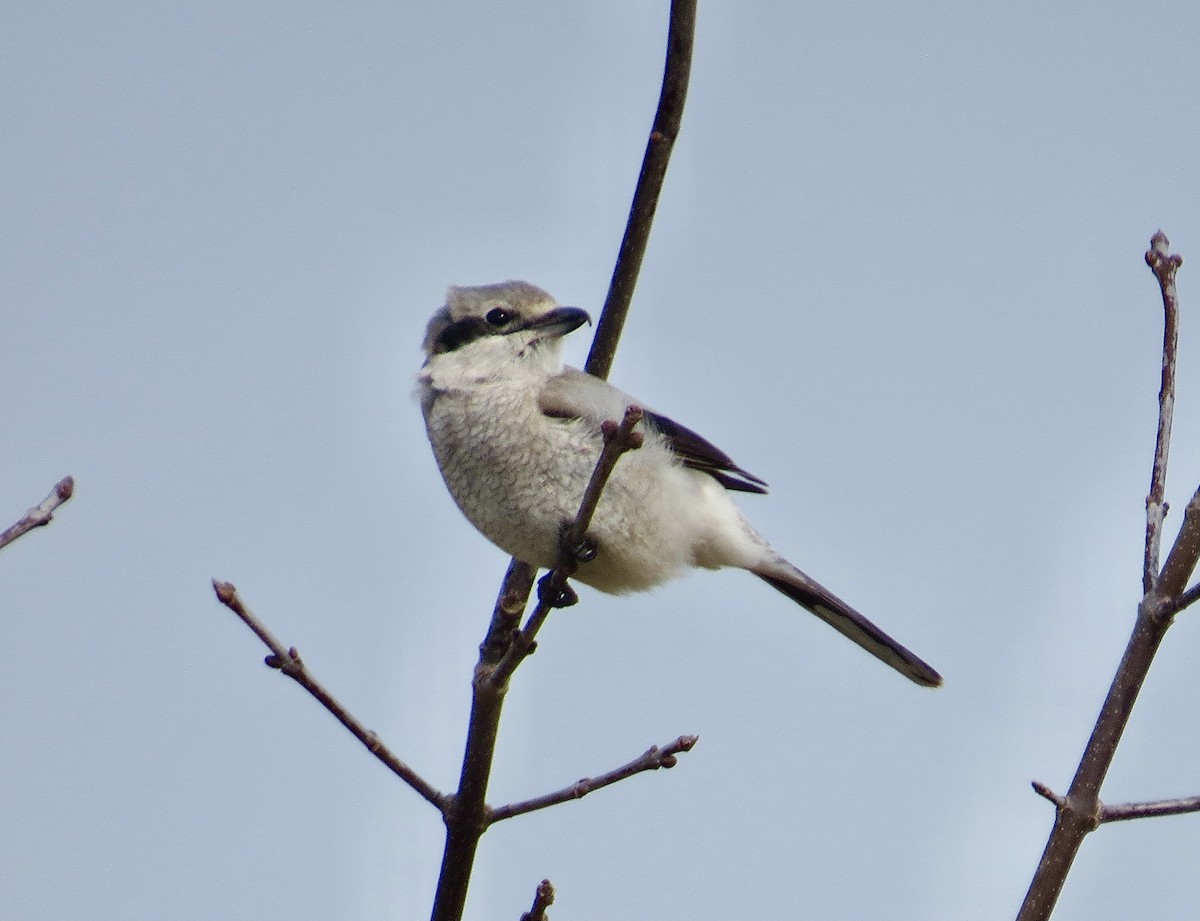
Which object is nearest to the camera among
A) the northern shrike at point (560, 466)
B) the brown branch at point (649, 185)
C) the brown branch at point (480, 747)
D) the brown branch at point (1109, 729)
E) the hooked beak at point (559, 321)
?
the brown branch at point (1109, 729)

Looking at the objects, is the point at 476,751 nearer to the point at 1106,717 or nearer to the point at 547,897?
the point at 547,897

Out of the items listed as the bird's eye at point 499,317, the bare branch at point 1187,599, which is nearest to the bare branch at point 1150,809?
the bare branch at point 1187,599

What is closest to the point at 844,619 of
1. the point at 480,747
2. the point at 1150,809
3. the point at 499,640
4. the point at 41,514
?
the point at 499,640

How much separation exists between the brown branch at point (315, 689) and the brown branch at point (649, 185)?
3.74 feet

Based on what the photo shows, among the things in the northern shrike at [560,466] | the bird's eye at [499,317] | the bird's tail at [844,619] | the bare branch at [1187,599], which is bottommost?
the bird's tail at [844,619]

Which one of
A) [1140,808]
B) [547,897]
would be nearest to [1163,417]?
[1140,808]

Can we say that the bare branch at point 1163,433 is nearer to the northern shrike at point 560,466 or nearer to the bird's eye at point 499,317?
the northern shrike at point 560,466

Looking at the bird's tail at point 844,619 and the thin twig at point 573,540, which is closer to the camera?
the thin twig at point 573,540

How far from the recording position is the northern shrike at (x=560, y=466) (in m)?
3.90

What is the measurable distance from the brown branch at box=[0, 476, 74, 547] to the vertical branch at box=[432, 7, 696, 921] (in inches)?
35.8

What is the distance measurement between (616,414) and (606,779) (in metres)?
1.49

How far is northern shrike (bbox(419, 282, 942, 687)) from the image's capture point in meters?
3.90

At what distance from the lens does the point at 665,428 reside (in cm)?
443

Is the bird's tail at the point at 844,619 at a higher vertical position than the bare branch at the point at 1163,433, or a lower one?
lower
